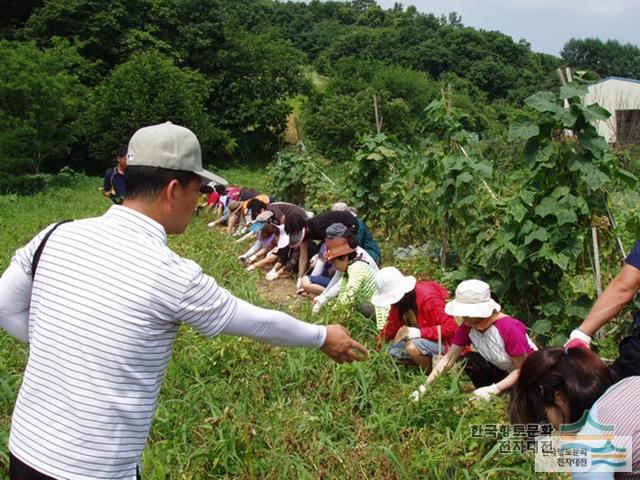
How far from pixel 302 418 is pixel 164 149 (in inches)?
76.3

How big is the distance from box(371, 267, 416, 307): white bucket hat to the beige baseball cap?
240 cm

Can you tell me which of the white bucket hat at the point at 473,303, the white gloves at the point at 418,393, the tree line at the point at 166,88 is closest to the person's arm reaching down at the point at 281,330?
the white gloves at the point at 418,393

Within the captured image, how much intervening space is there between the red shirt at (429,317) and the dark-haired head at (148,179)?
2.44 m

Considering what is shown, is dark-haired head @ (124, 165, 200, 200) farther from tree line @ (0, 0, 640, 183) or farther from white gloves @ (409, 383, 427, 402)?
tree line @ (0, 0, 640, 183)

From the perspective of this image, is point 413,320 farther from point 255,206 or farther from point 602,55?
point 602,55

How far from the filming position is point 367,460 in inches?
107

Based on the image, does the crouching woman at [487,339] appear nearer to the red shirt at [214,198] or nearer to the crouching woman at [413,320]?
the crouching woman at [413,320]

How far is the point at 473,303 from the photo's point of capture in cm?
325

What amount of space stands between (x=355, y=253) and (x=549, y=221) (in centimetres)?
160

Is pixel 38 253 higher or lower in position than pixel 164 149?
lower

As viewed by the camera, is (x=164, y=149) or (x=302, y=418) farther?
(x=302, y=418)

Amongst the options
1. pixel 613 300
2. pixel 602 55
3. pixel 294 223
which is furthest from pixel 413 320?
pixel 602 55

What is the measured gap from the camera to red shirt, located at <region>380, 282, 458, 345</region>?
3.65 m

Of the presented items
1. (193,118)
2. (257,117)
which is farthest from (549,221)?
(257,117)
